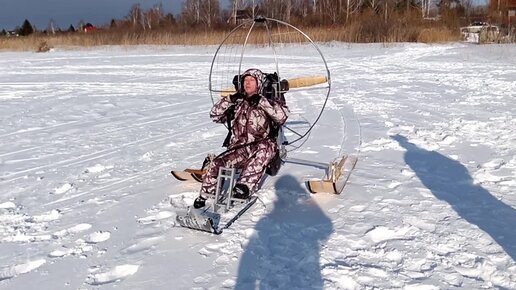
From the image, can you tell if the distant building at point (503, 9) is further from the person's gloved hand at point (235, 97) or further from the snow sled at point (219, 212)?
the snow sled at point (219, 212)

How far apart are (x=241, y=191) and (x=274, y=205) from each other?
1.37 feet

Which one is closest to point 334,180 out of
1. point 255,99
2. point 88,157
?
point 255,99

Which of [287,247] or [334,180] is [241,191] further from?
[334,180]

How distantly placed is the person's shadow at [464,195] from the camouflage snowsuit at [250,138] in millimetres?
1838

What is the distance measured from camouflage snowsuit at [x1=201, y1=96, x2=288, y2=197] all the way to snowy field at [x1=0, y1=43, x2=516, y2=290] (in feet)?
1.39

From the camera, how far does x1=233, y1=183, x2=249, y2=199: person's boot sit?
4828mm

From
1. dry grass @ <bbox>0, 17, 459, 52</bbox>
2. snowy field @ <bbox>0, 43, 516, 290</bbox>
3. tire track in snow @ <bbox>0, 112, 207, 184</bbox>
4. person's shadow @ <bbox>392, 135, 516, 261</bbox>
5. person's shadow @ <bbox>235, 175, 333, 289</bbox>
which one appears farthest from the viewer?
dry grass @ <bbox>0, 17, 459, 52</bbox>

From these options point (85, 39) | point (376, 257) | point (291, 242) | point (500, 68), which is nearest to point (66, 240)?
point (291, 242)

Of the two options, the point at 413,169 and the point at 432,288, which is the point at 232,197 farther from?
the point at 413,169

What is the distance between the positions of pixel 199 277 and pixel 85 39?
119 ft

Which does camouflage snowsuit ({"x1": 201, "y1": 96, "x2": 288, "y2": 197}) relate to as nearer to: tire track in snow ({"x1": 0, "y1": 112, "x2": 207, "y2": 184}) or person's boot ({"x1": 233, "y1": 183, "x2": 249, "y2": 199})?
person's boot ({"x1": 233, "y1": 183, "x2": 249, "y2": 199})

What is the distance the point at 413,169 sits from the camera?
6.06m

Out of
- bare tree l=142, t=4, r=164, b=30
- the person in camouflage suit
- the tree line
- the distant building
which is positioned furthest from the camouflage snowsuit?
bare tree l=142, t=4, r=164, b=30

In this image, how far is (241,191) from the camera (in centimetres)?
483
